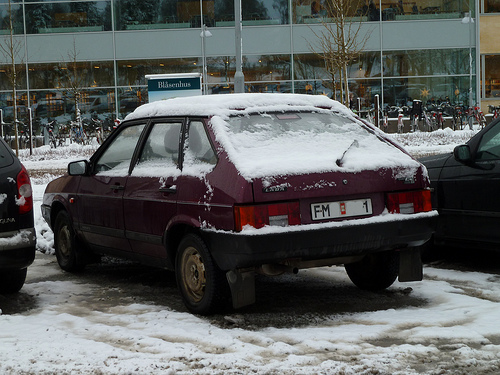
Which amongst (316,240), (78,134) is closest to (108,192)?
(316,240)

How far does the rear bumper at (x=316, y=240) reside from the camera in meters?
5.07

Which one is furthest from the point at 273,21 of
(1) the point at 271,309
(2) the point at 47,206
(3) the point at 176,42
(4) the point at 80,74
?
(1) the point at 271,309

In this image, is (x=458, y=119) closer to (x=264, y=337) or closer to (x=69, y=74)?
(x=69, y=74)

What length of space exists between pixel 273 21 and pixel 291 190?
30.0 metres

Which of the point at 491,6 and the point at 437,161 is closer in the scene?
the point at 437,161

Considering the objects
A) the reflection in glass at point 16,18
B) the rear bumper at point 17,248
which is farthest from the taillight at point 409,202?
the reflection in glass at point 16,18

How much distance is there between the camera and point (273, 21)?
113 ft

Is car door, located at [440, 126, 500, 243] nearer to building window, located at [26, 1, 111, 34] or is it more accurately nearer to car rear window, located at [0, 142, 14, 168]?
car rear window, located at [0, 142, 14, 168]

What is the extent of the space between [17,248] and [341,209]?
2519 millimetres

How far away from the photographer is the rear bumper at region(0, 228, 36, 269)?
6.04 metres

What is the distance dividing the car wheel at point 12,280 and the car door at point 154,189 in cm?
99

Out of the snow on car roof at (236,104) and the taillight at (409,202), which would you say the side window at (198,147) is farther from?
the taillight at (409,202)

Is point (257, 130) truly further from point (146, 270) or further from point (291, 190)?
point (146, 270)

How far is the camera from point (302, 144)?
5668 millimetres
